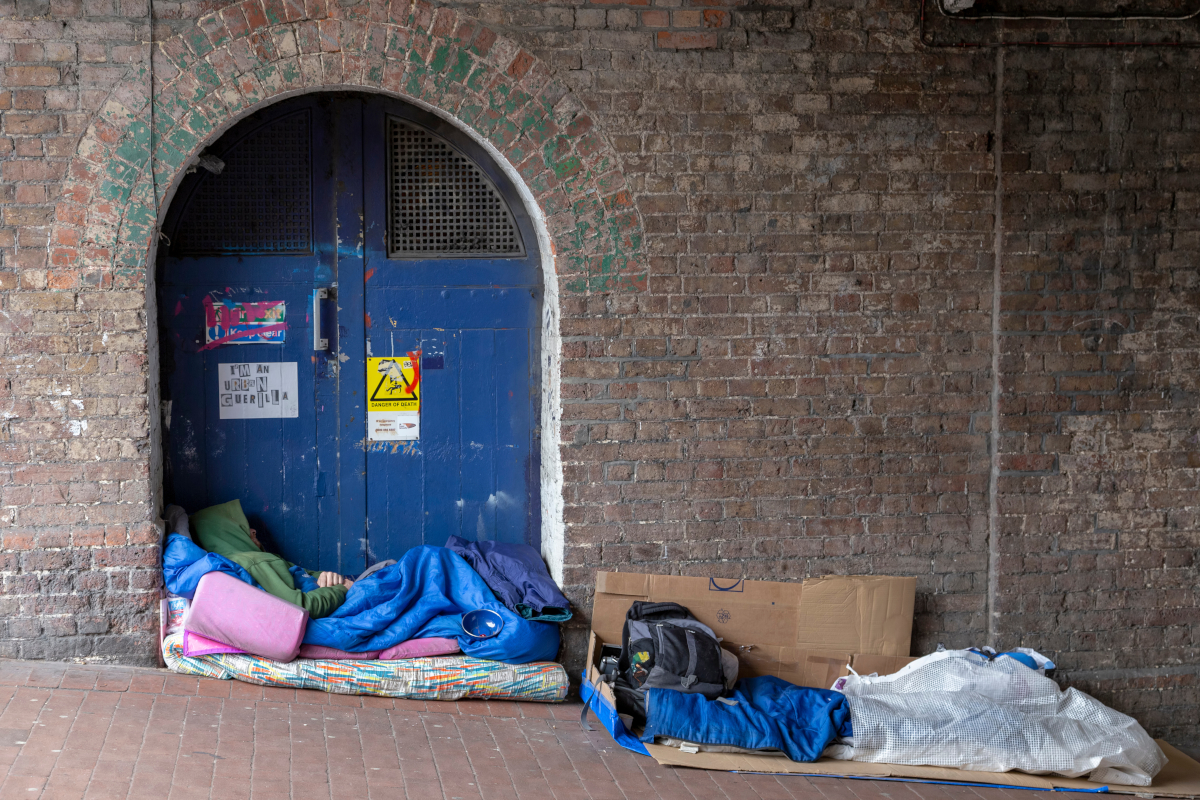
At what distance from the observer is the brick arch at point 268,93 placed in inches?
167

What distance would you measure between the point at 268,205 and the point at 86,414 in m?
1.30

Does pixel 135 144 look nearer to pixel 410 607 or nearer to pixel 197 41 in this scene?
pixel 197 41

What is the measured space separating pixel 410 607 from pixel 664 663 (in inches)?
49.3

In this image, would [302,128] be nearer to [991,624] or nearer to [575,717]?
[575,717]

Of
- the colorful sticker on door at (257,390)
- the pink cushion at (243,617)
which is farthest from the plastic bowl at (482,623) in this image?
the colorful sticker on door at (257,390)

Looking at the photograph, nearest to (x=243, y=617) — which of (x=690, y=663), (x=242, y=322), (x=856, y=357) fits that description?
(x=242, y=322)

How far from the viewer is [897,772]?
4188 millimetres

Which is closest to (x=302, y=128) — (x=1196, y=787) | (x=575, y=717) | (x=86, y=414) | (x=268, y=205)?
(x=268, y=205)

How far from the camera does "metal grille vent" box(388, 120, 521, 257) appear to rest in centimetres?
486

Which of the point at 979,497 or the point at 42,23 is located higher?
the point at 42,23

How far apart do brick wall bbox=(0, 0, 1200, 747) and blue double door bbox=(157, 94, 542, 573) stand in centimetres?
49

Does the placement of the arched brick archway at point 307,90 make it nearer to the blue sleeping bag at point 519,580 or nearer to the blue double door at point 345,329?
the blue double door at point 345,329

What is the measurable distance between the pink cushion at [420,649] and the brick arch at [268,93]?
2.02 meters

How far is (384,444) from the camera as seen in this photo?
4996 mm
